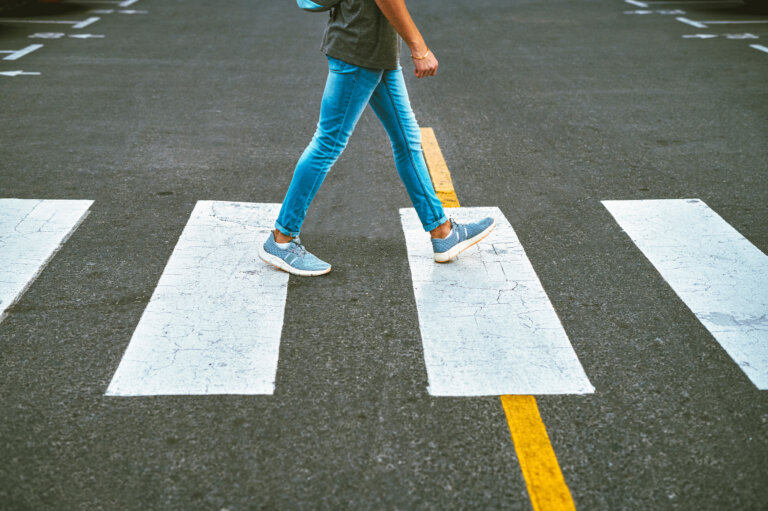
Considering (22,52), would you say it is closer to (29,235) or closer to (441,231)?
(29,235)

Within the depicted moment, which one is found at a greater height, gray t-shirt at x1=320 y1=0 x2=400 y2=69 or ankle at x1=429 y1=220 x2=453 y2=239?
gray t-shirt at x1=320 y1=0 x2=400 y2=69

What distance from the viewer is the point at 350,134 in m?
4.20

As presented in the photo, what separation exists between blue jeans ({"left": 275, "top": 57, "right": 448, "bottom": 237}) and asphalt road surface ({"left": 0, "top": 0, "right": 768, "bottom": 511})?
1.31 feet

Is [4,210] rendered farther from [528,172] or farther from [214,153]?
[528,172]

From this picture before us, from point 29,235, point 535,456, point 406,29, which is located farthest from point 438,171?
point 535,456

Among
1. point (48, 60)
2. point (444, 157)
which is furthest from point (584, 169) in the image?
point (48, 60)

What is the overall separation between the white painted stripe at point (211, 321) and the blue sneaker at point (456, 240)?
86cm

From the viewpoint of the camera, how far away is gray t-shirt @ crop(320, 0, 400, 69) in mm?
3924

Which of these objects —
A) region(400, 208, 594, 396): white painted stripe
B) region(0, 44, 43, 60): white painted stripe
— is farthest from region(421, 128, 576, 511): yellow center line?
region(0, 44, 43, 60): white painted stripe

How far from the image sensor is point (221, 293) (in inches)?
162

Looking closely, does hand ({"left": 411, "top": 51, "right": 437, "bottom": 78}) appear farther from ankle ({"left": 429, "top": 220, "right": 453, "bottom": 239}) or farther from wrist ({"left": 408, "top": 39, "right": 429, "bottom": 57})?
ankle ({"left": 429, "top": 220, "right": 453, "bottom": 239})

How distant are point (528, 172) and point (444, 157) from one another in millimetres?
730

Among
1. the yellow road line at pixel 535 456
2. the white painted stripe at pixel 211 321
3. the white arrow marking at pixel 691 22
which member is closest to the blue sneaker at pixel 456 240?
the white painted stripe at pixel 211 321

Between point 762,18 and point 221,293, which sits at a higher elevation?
point 221,293
